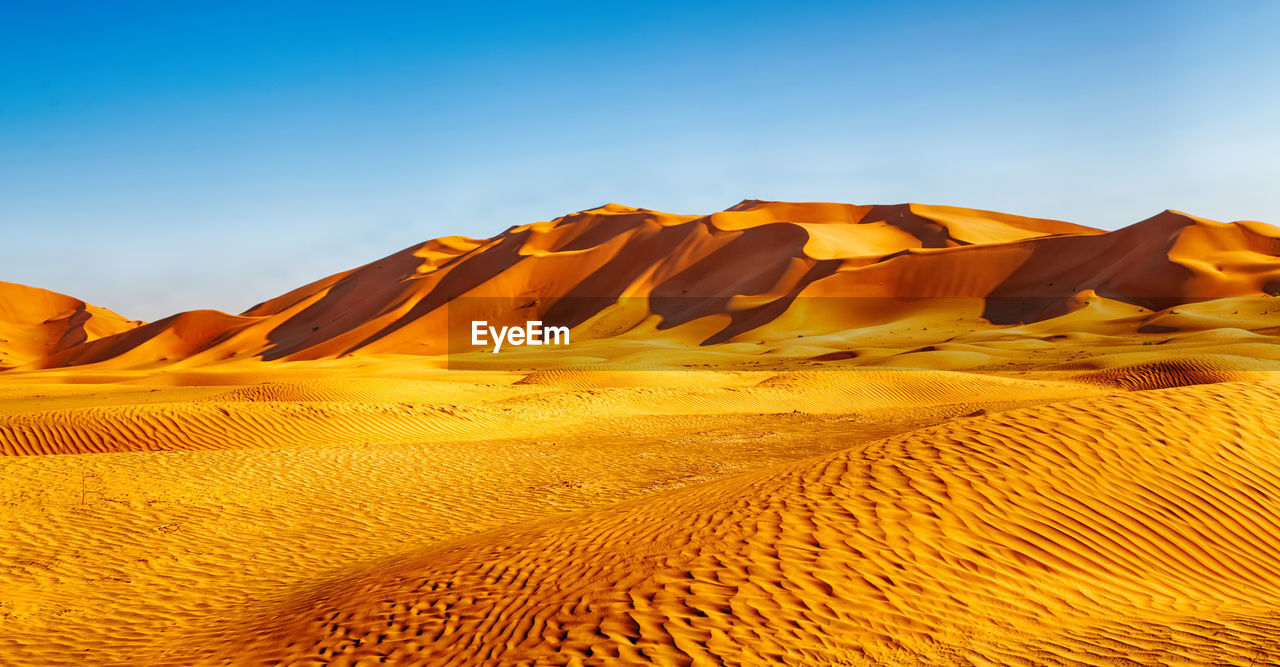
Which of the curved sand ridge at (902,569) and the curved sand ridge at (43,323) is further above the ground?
the curved sand ridge at (43,323)

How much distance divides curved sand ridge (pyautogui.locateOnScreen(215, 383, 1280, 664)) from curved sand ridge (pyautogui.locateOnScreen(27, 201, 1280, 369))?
36199 millimetres

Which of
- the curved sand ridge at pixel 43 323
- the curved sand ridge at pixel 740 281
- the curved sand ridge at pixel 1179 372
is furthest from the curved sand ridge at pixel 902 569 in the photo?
the curved sand ridge at pixel 43 323

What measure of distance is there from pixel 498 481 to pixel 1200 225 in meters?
68.2

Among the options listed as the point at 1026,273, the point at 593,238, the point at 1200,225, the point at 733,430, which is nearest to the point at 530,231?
the point at 593,238

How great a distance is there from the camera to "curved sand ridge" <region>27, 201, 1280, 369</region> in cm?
5644

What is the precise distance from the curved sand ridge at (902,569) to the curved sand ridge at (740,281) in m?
36.2

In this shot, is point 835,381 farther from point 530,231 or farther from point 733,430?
point 530,231

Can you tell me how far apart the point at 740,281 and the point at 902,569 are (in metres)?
66.6

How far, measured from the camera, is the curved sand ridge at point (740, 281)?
5644cm

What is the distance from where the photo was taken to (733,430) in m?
15.8

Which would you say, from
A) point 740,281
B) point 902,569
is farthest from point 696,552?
point 740,281

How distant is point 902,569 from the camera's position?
4.96m

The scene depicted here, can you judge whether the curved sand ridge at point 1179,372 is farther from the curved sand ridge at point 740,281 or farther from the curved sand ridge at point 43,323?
the curved sand ridge at point 43,323

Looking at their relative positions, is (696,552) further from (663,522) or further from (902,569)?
(902,569)
